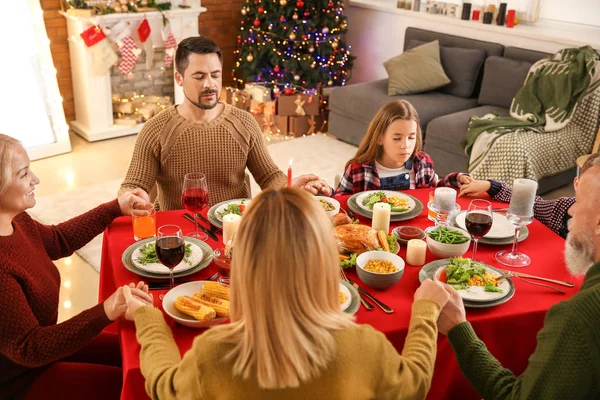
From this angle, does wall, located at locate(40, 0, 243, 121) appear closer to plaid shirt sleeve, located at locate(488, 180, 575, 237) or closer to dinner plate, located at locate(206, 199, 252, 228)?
dinner plate, located at locate(206, 199, 252, 228)

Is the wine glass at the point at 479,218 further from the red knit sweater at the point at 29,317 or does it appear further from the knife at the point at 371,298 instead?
the red knit sweater at the point at 29,317

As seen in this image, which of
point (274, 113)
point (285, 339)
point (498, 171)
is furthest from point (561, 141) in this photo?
point (285, 339)

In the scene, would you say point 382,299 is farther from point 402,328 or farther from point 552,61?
point 552,61

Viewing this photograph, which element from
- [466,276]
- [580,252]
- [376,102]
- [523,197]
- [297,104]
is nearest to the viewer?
[580,252]

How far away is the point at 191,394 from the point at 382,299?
730mm

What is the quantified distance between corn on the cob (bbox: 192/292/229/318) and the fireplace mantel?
158 inches

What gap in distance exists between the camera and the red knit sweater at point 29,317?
69.4 inches

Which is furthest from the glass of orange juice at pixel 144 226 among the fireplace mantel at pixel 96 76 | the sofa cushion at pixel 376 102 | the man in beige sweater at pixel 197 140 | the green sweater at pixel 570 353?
the fireplace mantel at pixel 96 76

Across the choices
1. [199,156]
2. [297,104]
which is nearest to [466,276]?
[199,156]

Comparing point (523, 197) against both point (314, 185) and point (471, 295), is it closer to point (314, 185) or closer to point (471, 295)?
point (471, 295)

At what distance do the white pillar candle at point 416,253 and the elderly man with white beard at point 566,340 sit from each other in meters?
0.31

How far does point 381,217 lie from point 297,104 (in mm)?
3731

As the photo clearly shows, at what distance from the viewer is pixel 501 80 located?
5164mm

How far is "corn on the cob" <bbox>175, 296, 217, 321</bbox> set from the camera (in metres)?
1.75
